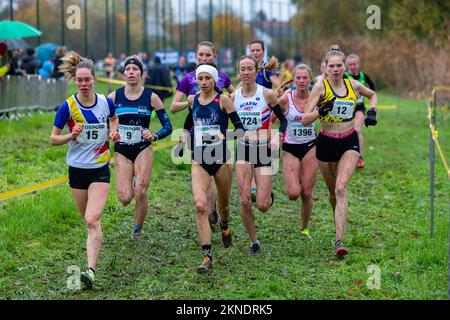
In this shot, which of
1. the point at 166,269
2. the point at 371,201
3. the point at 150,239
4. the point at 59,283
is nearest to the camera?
the point at 59,283

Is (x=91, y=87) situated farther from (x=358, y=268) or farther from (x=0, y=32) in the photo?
(x=0, y=32)

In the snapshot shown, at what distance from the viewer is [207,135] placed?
8602mm

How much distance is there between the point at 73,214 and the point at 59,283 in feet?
9.08

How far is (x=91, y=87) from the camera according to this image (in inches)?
322

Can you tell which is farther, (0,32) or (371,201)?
(0,32)

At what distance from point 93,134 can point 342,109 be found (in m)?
2.87

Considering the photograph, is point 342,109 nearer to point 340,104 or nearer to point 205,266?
point 340,104

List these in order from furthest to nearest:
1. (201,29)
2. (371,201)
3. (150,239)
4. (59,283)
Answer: (201,29)
(371,201)
(150,239)
(59,283)

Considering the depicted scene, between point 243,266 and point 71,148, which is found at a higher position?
point 71,148

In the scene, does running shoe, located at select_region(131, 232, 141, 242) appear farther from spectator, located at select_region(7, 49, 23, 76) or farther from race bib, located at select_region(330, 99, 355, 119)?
spectator, located at select_region(7, 49, 23, 76)

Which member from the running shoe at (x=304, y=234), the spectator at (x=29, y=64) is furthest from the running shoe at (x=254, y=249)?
the spectator at (x=29, y=64)

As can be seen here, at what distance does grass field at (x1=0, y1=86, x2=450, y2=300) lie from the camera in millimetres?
7605

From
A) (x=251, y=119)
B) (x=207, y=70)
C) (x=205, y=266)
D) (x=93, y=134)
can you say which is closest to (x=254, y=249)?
(x=205, y=266)
